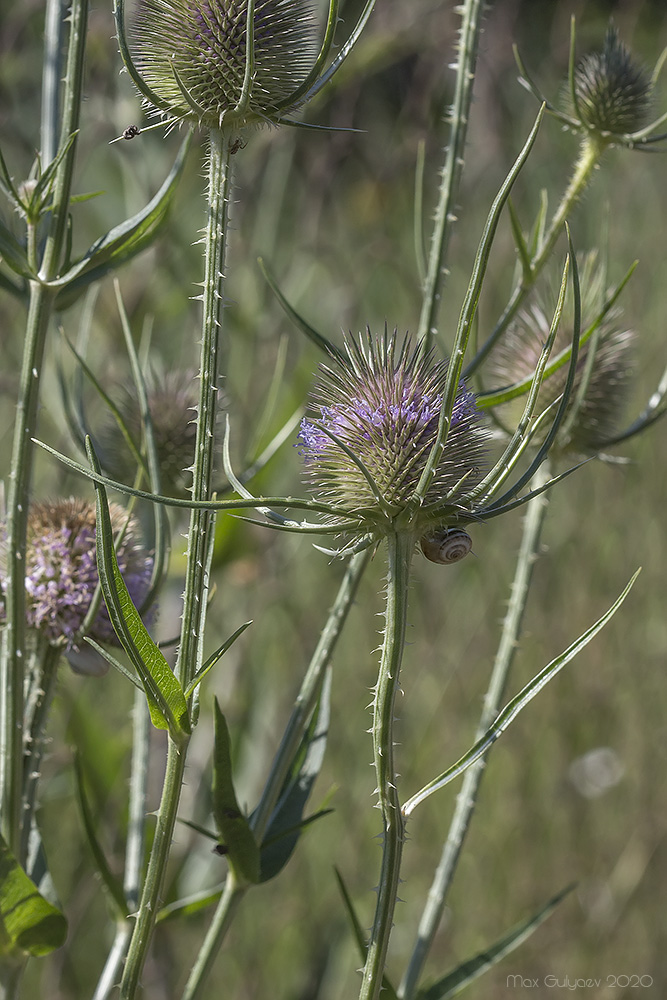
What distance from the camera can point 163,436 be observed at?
184 centimetres

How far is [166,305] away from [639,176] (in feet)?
7.74

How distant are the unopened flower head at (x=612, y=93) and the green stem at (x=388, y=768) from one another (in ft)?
3.40

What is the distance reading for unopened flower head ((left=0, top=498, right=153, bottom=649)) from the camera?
4.41 feet

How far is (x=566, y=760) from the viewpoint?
3414mm

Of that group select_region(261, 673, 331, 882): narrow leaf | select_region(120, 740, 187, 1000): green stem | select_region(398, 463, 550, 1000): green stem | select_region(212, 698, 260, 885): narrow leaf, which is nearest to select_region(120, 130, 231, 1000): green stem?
select_region(120, 740, 187, 1000): green stem

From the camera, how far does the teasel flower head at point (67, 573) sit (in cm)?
134

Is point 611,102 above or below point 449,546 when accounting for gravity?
above

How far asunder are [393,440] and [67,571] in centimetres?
57

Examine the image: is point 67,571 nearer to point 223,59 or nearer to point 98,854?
point 98,854

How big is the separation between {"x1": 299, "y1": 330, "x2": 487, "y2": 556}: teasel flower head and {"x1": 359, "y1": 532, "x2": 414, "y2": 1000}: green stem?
8 cm

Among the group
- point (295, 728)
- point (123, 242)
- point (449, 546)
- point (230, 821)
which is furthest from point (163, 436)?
point (449, 546)

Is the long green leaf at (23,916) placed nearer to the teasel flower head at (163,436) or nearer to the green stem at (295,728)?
the green stem at (295,728)

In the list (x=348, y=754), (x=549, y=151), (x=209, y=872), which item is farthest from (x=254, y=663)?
(x=549, y=151)

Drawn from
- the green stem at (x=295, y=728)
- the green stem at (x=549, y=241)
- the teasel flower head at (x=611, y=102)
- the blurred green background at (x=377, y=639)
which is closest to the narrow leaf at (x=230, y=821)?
the green stem at (x=295, y=728)
